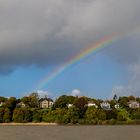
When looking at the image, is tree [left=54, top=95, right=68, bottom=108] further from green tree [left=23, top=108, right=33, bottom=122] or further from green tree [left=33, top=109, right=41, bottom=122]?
green tree [left=23, top=108, right=33, bottom=122]

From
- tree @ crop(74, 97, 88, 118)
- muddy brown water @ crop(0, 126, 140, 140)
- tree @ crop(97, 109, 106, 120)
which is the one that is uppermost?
tree @ crop(74, 97, 88, 118)

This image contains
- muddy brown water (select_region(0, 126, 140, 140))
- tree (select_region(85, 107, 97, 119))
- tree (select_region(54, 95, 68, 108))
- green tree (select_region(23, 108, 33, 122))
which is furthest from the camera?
tree (select_region(54, 95, 68, 108))

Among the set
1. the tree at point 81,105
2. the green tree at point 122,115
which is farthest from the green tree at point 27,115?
the green tree at point 122,115

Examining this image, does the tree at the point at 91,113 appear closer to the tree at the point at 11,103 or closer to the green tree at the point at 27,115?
the green tree at the point at 27,115

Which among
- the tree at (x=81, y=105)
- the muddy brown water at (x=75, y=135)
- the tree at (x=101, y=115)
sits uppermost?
the tree at (x=81, y=105)

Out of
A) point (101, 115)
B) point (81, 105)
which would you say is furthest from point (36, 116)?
point (101, 115)

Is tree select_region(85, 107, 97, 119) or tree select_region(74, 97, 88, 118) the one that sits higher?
tree select_region(74, 97, 88, 118)

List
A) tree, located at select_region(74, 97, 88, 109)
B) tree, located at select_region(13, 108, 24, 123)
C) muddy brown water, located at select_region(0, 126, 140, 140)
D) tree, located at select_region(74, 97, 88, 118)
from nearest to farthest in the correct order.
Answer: muddy brown water, located at select_region(0, 126, 140, 140)
tree, located at select_region(13, 108, 24, 123)
tree, located at select_region(74, 97, 88, 118)
tree, located at select_region(74, 97, 88, 109)

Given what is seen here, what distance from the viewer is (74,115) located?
162 meters

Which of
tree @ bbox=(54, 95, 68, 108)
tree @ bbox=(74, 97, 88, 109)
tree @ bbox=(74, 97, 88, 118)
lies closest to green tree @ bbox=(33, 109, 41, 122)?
tree @ bbox=(74, 97, 88, 118)

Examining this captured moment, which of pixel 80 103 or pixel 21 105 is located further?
pixel 80 103

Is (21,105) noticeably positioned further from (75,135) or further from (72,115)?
(75,135)

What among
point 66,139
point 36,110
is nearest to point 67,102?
point 36,110

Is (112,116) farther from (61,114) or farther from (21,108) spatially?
(21,108)
